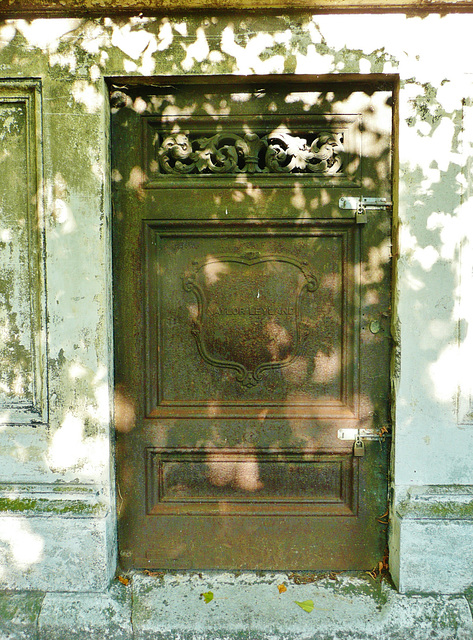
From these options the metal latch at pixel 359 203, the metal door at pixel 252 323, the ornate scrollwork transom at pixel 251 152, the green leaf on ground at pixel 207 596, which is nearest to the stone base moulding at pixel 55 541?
the metal door at pixel 252 323

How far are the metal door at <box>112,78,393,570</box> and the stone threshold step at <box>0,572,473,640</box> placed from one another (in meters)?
0.20

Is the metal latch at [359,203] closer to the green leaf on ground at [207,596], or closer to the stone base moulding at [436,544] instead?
the stone base moulding at [436,544]

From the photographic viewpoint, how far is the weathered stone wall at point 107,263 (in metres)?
2.40

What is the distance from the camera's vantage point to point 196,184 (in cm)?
258

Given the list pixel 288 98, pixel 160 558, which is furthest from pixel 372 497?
pixel 288 98

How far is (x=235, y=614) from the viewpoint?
2422mm

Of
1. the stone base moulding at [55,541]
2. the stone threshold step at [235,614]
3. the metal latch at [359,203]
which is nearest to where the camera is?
the stone threshold step at [235,614]

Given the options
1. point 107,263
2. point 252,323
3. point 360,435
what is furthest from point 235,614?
point 107,263

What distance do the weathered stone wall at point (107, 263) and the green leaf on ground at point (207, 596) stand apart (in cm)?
55

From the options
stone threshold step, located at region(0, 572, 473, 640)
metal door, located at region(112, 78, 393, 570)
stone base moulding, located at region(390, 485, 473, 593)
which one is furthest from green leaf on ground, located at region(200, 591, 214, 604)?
stone base moulding, located at region(390, 485, 473, 593)

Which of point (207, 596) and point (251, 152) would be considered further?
point (251, 152)

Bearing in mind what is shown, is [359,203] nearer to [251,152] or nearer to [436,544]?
[251,152]

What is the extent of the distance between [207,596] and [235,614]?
0.58 feet

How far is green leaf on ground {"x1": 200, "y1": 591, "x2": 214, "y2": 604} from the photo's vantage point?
2477mm
